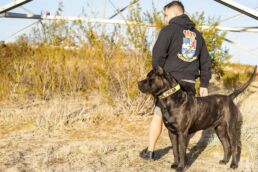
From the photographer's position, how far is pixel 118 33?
730 cm

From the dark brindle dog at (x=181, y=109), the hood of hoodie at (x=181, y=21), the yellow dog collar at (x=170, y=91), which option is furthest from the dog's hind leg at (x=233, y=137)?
the hood of hoodie at (x=181, y=21)

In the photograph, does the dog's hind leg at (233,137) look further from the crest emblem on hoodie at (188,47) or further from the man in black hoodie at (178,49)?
the crest emblem on hoodie at (188,47)

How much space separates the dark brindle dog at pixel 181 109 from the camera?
13.3ft

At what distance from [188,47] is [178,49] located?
124 mm

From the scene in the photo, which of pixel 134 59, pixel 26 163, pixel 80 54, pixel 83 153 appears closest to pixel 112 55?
pixel 134 59

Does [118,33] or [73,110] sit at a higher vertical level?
[118,33]

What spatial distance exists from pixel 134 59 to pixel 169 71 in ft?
9.64

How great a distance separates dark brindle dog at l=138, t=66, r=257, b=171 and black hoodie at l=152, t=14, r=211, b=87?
34cm

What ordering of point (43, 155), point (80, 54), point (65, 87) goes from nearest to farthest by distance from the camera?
1. point (43, 155)
2. point (80, 54)
3. point (65, 87)

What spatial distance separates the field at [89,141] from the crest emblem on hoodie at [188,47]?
121 cm

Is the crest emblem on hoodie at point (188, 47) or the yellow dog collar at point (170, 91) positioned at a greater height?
the crest emblem on hoodie at point (188, 47)

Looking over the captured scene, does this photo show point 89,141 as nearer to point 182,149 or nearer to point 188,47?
point 182,149

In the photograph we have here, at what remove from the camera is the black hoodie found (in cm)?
436

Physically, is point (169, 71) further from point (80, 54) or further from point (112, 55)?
point (80, 54)
